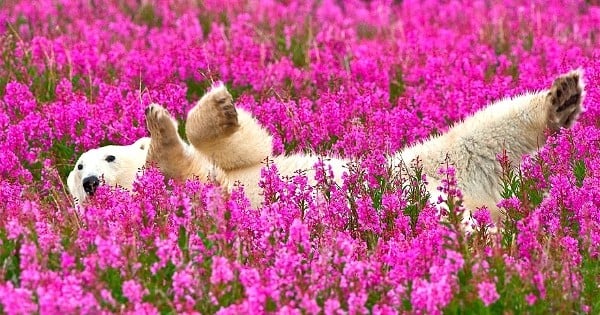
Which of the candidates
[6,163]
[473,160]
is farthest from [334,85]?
[6,163]

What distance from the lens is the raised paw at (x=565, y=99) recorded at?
233 inches

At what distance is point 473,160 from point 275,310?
9.35ft

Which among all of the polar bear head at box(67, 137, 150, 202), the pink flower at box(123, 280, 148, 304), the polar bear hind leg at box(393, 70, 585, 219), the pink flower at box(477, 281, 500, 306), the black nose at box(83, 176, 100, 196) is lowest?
the pink flower at box(123, 280, 148, 304)

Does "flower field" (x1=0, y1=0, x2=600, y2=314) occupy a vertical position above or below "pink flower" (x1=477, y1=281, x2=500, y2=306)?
above

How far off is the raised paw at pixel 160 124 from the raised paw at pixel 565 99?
1.89 metres

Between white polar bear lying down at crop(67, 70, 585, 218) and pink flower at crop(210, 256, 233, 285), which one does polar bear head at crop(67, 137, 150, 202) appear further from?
pink flower at crop(210, 256, 233, 285)

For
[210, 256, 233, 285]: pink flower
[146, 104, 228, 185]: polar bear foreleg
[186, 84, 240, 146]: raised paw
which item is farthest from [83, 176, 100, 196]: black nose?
[210, 256, 233, 285]: pink flower

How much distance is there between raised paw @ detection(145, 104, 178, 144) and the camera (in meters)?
6.19

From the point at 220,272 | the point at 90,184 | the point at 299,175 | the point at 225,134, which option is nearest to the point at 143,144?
the point at 225,134

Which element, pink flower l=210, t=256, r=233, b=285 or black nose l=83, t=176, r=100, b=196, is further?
black nose l=83, t=176, r=100, b=196

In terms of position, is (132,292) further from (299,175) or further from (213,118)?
(213,118)

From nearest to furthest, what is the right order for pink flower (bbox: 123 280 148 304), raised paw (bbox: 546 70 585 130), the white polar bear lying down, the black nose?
1. pink flower (bbox: 123 280 148 304)
2. raised paw (bbox: 546 70 585 130)
3. the black nose
4. the white polar bear lying down

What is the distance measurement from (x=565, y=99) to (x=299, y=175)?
59.7 inches

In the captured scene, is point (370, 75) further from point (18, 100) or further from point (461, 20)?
point (461, 20)
